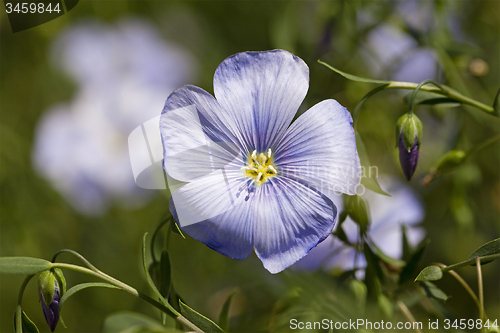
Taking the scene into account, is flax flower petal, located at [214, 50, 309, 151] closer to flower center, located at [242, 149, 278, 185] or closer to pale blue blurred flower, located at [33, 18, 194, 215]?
flower center, located at [242, 149, 278, 185]

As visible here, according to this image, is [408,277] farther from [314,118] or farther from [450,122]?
[450,122]

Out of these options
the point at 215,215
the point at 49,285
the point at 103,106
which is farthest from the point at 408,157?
the point at 103,106

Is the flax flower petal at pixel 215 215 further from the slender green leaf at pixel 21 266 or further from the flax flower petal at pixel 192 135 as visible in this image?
the slender green leaf at pixel 21 266

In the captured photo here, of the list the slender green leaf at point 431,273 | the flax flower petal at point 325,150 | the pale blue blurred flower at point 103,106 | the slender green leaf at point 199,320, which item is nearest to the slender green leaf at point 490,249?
the slender green leaf at point 431,273

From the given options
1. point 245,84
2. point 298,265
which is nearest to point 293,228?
point 245,84

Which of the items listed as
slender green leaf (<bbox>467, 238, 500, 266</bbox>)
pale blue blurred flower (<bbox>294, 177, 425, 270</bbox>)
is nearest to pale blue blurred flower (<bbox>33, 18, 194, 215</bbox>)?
pale blue blurred flower (<bbox>294, 177, 425, 270</bbox>)

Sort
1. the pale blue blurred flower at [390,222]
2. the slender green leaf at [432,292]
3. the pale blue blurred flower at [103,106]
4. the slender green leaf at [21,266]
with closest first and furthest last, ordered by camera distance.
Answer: the slender green leaf at [21,266] < the slender green leaf at [432,292] < the pale blue blurred flower at [390,222] < the pale blue blurred flower at [103,106]
